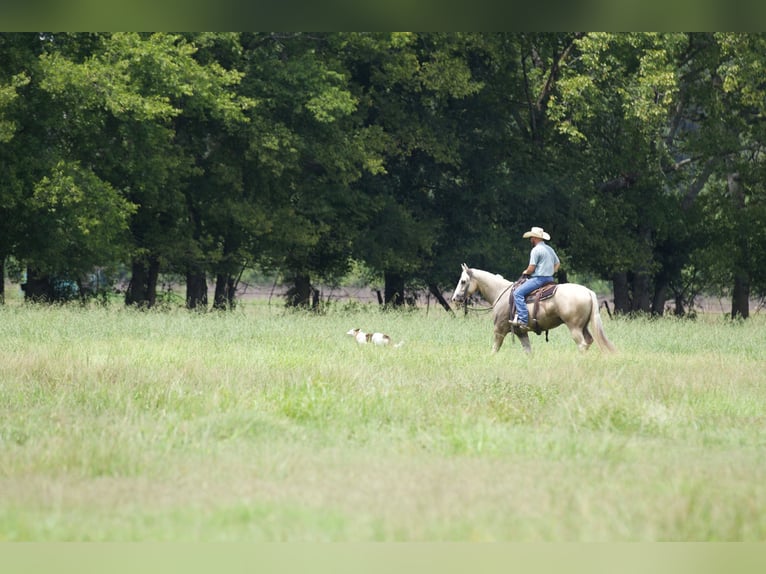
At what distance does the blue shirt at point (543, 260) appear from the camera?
1650 cm

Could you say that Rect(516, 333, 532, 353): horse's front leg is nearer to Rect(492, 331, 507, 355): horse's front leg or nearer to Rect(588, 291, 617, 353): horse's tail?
Rect(492, 331, 507, 355): horse's front leg

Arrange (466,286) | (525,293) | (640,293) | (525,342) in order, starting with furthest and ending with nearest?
1. (640,293)
2. (466,286)
3. (525,342)
4. (525,293)

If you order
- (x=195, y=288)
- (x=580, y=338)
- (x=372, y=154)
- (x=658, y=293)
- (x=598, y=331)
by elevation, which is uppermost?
(x=372, y=154)

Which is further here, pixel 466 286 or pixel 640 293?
pixel 640 293

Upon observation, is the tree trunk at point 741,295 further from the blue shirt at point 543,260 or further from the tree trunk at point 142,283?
the blue shirt at point 543,260

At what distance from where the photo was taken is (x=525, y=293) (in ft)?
55.2

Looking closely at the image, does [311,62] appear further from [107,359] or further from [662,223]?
[107,359]

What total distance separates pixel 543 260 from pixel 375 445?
890cm

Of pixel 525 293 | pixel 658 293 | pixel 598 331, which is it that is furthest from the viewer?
pixel 658 293

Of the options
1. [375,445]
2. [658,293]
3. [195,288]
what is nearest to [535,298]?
[375,445]

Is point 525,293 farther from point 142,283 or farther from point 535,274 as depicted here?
point 142,283

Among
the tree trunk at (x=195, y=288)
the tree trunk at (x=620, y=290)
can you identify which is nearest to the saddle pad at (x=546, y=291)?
the tree trunk at (x=195, y=288)

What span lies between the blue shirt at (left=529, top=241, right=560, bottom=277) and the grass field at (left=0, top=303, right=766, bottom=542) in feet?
4.71

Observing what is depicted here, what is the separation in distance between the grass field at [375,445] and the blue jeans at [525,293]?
993 mm
